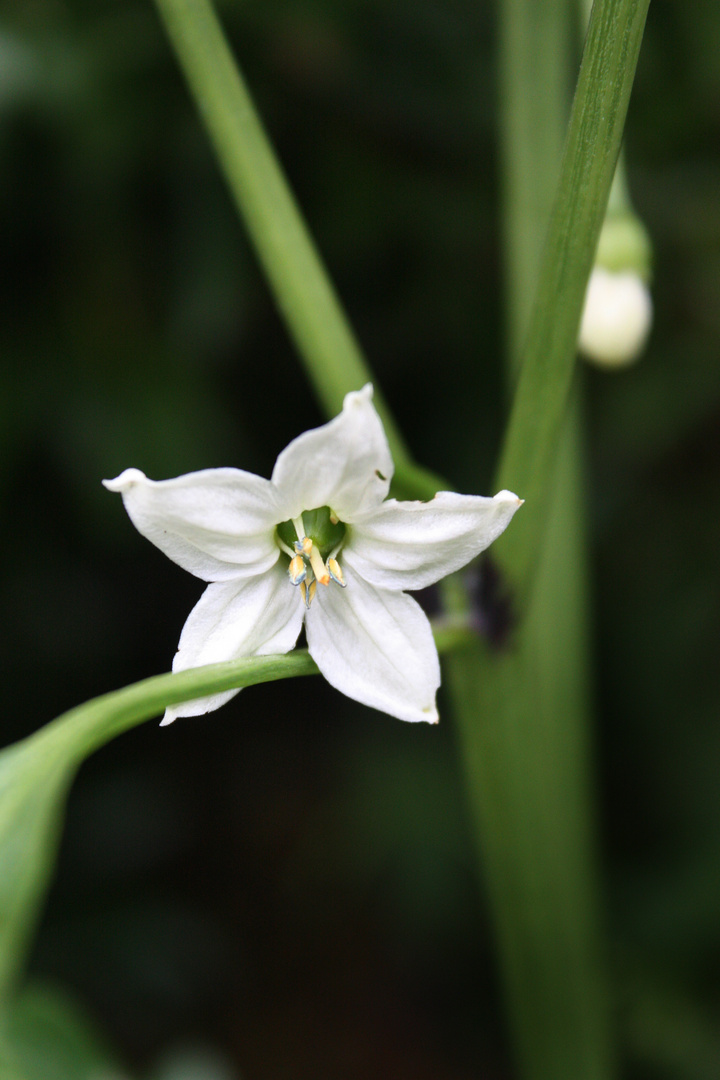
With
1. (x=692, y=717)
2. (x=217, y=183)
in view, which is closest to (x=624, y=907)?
(x=692, y=717)

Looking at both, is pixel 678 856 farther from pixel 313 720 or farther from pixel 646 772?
pixel 313 720

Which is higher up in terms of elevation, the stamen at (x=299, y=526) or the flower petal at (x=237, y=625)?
the stamen at (x=299, y=526)

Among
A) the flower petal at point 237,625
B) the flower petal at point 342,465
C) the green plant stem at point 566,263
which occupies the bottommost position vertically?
the flower petal at point 237,625

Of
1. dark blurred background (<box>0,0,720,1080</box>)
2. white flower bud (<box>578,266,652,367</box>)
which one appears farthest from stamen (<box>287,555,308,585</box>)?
dark blurred background (<box>0,0,720,1080</box>)

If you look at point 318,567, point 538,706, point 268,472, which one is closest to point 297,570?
point 318,567

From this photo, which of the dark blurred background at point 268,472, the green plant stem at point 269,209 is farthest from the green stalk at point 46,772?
the dark blurred background at point 268,472

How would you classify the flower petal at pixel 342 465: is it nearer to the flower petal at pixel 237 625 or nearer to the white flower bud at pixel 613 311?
the flower petal at pixel 237 625
